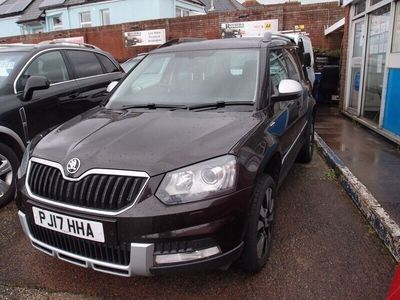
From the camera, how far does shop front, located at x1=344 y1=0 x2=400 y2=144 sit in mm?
6348

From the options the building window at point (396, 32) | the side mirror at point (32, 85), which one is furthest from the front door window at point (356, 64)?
the side mirror at point (32, 85)

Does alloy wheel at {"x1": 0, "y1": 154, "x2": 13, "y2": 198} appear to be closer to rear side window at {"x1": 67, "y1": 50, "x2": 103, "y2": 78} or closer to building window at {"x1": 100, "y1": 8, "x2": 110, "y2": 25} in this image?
rear side window at {"x1": 67, "y1": 50, "x2": 103, "y2": 78}

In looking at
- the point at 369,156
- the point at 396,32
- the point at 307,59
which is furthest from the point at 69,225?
the point at 307,59

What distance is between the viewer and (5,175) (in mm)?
4133

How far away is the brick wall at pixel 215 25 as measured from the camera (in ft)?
48.5

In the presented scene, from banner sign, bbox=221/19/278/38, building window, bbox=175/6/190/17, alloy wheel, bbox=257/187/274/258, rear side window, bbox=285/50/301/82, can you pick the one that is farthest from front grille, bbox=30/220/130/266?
building window, bbox=175/6/190/17

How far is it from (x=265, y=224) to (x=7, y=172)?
2.94 m

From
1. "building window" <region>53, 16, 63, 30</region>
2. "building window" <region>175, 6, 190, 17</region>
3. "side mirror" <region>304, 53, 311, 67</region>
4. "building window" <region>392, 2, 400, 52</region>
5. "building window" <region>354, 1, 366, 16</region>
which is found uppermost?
"building window" <region>175, 6, 190, 17</region>

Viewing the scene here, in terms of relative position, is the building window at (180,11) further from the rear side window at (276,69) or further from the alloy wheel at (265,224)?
the alloy wheel at (265,224)

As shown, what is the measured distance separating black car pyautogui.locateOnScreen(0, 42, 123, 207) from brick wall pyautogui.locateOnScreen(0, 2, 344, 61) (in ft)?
36.9

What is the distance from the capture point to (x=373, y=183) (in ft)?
14.6

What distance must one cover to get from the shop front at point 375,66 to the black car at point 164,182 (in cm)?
398

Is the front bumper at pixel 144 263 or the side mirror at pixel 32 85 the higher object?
the side mirror at pixel 32 85

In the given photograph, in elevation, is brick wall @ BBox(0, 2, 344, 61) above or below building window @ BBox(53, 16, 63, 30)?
below
